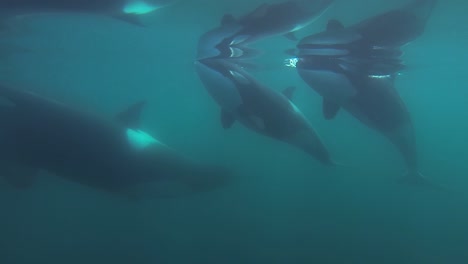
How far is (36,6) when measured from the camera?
1207 centimetres

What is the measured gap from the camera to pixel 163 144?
1032cm

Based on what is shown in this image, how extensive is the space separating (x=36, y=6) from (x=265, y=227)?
48.1ft

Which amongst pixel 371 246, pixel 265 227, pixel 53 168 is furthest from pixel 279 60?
pixel 53 168

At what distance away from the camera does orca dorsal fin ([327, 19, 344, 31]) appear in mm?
12633

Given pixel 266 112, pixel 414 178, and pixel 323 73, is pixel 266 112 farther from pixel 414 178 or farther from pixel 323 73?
pixel 414 178

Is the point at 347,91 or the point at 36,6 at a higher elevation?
the point at 36,6

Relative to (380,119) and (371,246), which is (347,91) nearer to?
(380,119)

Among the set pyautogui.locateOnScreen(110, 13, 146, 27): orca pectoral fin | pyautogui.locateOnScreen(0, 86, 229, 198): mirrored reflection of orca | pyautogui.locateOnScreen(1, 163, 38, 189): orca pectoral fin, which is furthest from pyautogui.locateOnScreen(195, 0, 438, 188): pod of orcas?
pyautogui.locateOnScreen(1, 163, 38, 189): orca pectoral fin

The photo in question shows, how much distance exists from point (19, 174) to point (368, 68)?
41.5ft

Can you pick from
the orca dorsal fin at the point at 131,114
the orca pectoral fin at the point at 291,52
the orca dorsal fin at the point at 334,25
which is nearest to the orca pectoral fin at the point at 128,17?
the orca dorsal fin at the point at 131,114

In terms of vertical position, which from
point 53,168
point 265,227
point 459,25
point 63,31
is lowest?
point 265,227

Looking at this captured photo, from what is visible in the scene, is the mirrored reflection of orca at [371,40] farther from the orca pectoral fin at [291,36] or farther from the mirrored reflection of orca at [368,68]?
the orca pectoral fin at [291,36]

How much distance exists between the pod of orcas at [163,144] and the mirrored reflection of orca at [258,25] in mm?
34

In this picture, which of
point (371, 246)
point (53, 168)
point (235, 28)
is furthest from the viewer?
point (371, 246)
